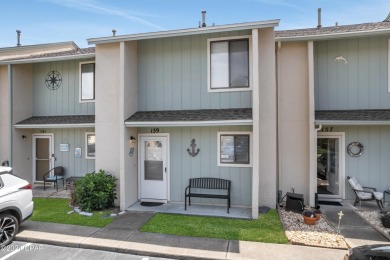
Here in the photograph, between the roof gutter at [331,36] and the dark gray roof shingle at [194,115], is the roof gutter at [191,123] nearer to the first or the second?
the dark gray roof shingle at [194,115]

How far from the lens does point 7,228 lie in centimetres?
559

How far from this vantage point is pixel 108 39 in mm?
8023

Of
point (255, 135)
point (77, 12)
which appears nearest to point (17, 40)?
point (77, 12)

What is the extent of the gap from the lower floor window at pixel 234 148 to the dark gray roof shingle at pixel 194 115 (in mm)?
769

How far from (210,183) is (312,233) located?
3.37 meters

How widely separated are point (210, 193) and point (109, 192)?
3.38 m

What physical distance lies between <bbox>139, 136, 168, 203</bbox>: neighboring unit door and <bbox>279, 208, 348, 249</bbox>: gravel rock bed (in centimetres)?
410

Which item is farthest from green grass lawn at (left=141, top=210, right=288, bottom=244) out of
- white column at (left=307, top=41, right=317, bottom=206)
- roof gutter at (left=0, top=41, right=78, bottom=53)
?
roof gutter at (left=0, top=41, right=78, bottom=53)

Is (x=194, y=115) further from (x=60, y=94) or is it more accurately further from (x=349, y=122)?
(x=60, y=94)

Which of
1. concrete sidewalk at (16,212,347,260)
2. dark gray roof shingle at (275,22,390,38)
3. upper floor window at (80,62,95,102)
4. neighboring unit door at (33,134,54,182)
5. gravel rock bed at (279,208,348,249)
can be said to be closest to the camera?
concrete sidewalk at (16,212,347,260)

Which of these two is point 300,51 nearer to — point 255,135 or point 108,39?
point 255,135

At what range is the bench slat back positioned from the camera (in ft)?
26.3

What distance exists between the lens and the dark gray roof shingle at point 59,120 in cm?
960

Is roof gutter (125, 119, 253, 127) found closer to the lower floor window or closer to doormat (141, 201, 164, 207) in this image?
the lower floor window
